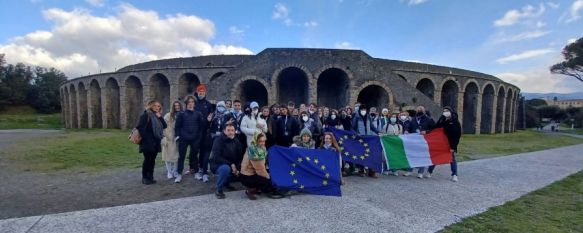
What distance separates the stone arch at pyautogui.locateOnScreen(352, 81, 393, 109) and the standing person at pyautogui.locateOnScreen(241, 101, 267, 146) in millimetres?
14206

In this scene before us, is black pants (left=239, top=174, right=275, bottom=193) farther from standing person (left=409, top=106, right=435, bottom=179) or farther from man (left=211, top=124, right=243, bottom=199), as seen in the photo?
standing person (left=409, top=106, right=435, bottom=179)

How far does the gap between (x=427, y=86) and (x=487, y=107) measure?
8589mm

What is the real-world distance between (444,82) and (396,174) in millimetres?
23549

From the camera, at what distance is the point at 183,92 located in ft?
92.1

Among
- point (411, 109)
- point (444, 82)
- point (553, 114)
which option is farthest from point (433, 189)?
point (553, 114)

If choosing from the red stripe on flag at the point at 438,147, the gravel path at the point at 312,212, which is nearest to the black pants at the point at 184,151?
the gravel path at the point at 312,212

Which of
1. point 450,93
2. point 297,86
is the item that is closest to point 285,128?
point 297,86

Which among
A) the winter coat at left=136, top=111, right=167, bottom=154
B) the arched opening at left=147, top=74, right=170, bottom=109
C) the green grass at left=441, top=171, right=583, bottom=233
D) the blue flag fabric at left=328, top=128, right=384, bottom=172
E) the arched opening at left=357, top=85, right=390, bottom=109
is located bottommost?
the green grass at left=441, top=171, right=583, bottom=233

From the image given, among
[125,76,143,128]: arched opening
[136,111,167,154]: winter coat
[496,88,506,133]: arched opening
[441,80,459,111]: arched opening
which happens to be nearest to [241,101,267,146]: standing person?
[136,111,167,154]: winter coat

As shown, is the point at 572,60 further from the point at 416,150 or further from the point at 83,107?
the point at 83,107

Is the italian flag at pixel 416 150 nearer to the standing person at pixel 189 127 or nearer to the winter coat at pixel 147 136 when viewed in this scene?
the standing person at pixel 189 127

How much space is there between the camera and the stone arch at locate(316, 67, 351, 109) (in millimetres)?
21731

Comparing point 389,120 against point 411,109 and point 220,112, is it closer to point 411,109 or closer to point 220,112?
point 220,112

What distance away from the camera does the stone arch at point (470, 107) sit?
99.5 ft
